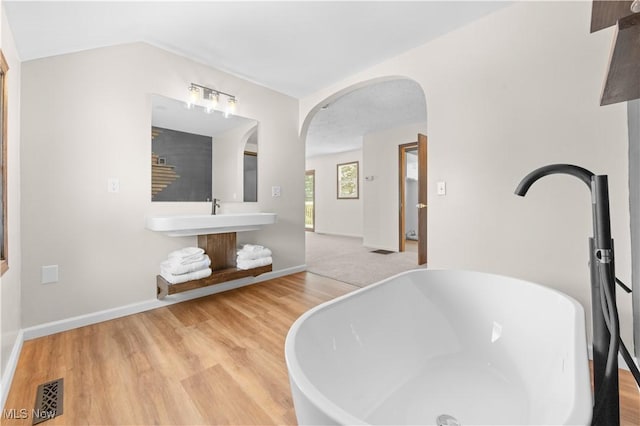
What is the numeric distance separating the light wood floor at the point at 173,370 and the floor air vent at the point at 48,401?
26mm

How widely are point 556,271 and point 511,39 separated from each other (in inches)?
63.2

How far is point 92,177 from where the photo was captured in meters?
2.06

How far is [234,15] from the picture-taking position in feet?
6.35

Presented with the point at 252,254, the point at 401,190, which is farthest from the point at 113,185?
the point at 401,190

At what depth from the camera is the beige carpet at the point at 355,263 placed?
3.38 meters

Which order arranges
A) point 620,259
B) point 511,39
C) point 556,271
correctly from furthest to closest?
point 511,39, point 556,271, point 620,259

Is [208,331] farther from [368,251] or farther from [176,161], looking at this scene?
[368,251]

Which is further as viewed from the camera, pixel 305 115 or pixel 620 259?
pixel 305 115

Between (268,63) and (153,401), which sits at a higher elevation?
(268,63)

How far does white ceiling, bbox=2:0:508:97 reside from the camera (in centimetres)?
166

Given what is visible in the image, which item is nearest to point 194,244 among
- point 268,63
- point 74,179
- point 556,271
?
point 74,179

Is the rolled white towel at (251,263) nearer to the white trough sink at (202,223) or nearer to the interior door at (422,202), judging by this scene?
the white trough sink at (202,223)

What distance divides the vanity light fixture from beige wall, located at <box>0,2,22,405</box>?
3.69ft

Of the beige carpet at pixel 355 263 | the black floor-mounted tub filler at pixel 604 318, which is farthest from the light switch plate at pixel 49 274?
the black floor-mounted tub filler at pixel 604 318
